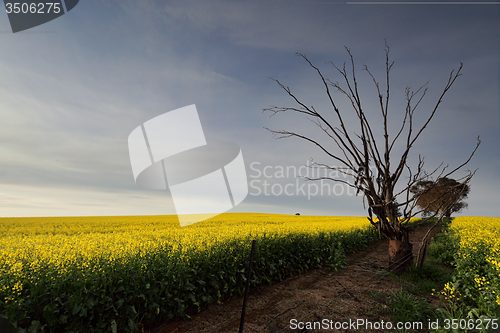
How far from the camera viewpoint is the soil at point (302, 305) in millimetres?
5461

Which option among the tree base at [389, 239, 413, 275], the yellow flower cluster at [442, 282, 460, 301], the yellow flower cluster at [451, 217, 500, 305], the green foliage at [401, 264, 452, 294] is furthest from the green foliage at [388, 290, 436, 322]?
the tree base at [389, 239, 413, 275]

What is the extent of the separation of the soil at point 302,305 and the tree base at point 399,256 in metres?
0.36

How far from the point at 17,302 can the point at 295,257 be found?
7.62 metres

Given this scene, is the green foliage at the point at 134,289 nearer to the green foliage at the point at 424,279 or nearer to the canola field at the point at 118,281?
the canola field at the point at 118,281

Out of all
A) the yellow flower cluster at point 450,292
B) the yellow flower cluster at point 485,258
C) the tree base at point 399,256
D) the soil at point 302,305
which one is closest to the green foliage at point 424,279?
the tree base at point 399,256

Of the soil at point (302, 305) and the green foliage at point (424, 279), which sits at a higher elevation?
the green foliage at point (424, 279)

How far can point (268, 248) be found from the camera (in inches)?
334

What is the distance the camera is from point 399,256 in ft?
28.2

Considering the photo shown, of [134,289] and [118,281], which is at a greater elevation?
[118,281]

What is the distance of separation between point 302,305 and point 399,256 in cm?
433

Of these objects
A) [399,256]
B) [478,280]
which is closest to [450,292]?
[478,280]

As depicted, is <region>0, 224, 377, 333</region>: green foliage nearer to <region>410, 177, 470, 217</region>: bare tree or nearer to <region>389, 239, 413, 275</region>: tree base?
<region>389, 239, 413, 275</region>: tree base

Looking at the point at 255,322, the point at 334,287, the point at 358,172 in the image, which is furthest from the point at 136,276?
the point at 358,172

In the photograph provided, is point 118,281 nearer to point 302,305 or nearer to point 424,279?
point 302,305
